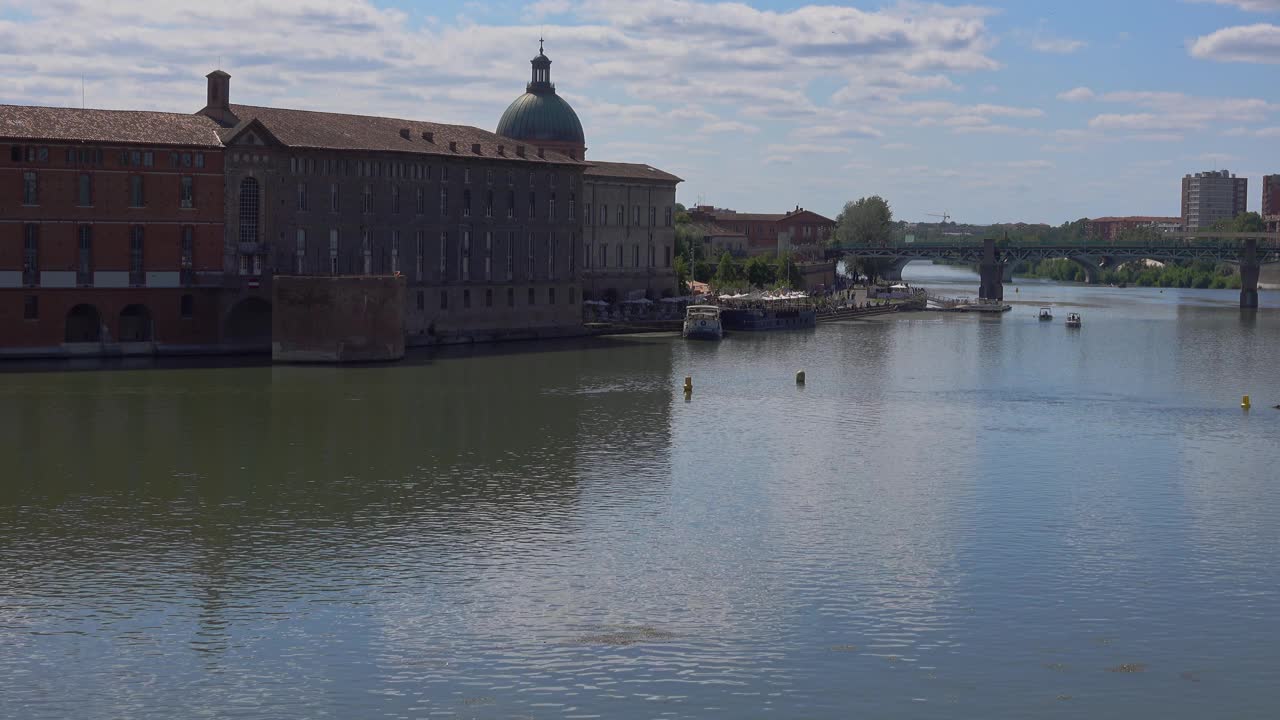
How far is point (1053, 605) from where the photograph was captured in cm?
3850

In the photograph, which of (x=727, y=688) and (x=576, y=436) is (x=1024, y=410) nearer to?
(x=576, y=436)

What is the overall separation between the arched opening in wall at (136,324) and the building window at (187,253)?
2974 mm

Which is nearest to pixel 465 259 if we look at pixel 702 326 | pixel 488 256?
pixel 488 256

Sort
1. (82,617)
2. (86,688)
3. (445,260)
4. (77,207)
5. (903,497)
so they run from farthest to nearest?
(445,260) → (77,207) → (903,497) → (82,617) → (86,688)

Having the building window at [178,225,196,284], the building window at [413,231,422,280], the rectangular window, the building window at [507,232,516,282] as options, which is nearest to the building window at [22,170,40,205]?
the rectangular window

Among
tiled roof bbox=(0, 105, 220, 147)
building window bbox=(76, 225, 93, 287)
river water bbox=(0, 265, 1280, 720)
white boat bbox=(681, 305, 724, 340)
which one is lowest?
river water bbox=(0, 265, 1280, 720)

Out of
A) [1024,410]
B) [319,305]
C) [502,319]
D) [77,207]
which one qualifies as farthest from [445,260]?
[1024,410]

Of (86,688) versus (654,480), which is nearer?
(86,688)

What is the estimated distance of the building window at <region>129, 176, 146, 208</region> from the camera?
304ft

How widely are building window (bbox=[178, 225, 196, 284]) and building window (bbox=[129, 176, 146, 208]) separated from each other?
300 cm

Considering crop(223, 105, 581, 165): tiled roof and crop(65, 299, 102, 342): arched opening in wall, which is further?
crop(223, 105, 581, 165): tiled roof

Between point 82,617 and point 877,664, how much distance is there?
17.9 metres

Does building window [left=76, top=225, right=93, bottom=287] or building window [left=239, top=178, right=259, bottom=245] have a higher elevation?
building window [left=239, top=178, right=259, bottom=245]

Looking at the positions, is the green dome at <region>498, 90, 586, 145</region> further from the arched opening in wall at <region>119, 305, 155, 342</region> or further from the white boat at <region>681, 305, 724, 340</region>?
the arched opening in wall at <region>119, 305, 155, 342</region>
